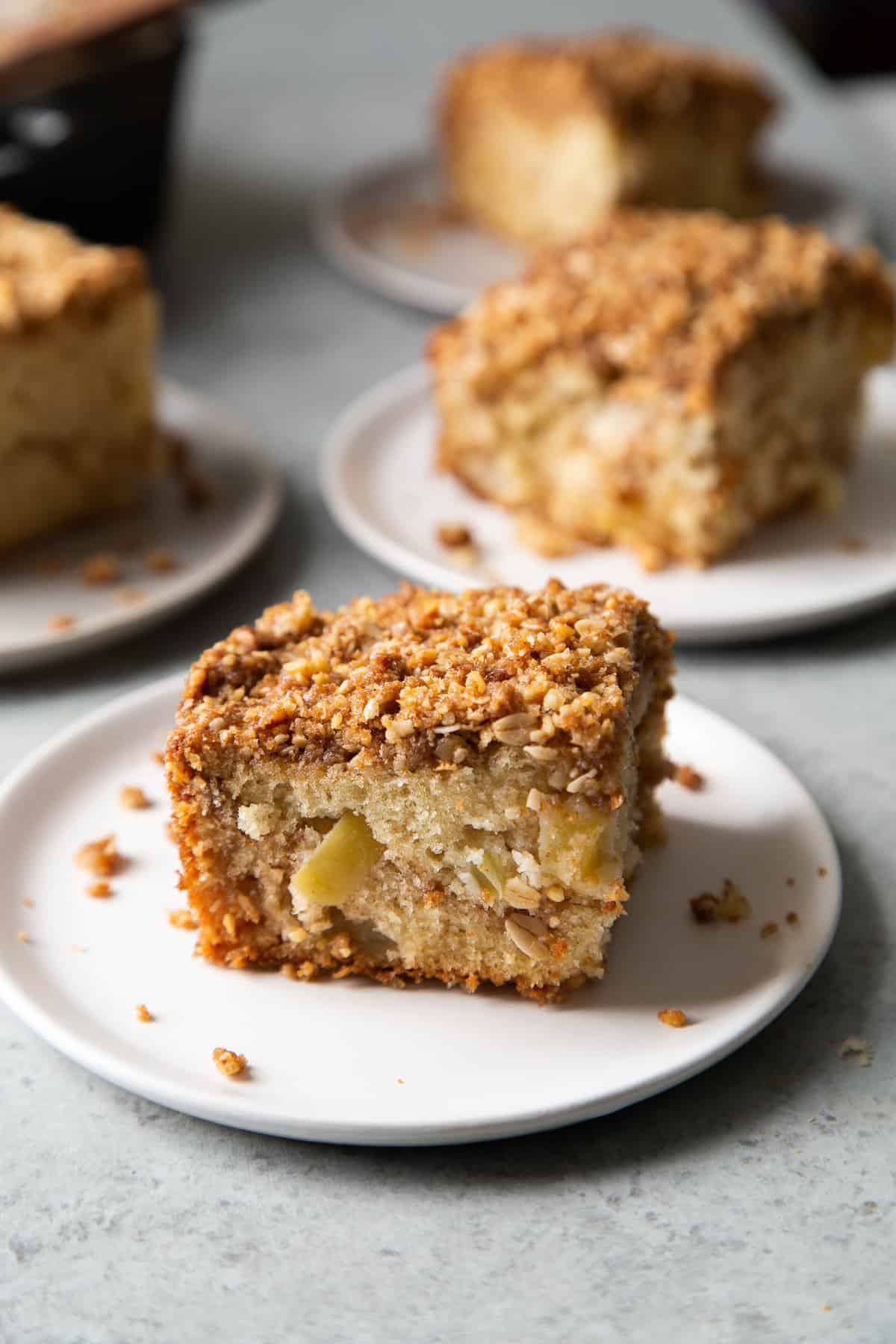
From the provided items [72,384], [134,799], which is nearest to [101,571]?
[72,384]

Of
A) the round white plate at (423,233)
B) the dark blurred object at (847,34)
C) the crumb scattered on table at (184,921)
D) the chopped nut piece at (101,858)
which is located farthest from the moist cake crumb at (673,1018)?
the dark blurred object at (847,34)

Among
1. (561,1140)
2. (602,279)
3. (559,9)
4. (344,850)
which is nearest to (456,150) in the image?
(602,279)

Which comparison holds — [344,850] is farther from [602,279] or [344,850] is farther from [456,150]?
[456,150]

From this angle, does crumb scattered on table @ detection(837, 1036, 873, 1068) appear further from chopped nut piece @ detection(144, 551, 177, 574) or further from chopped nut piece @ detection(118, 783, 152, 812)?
chopped nut piece @ detection(144, 551, 177, 574)

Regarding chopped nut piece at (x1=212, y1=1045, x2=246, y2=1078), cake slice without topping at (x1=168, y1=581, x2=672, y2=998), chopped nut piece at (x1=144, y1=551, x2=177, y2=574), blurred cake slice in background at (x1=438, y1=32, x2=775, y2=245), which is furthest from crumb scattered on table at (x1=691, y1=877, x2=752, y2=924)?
blurred cake slice in background at (x1=438, y1=32, x2=775, y2=245)

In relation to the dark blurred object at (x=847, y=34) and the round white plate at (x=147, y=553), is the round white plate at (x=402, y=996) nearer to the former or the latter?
the round white plate at (x=147, y=553)

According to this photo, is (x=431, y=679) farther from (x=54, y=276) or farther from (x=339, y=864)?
(x=54, y=276)
